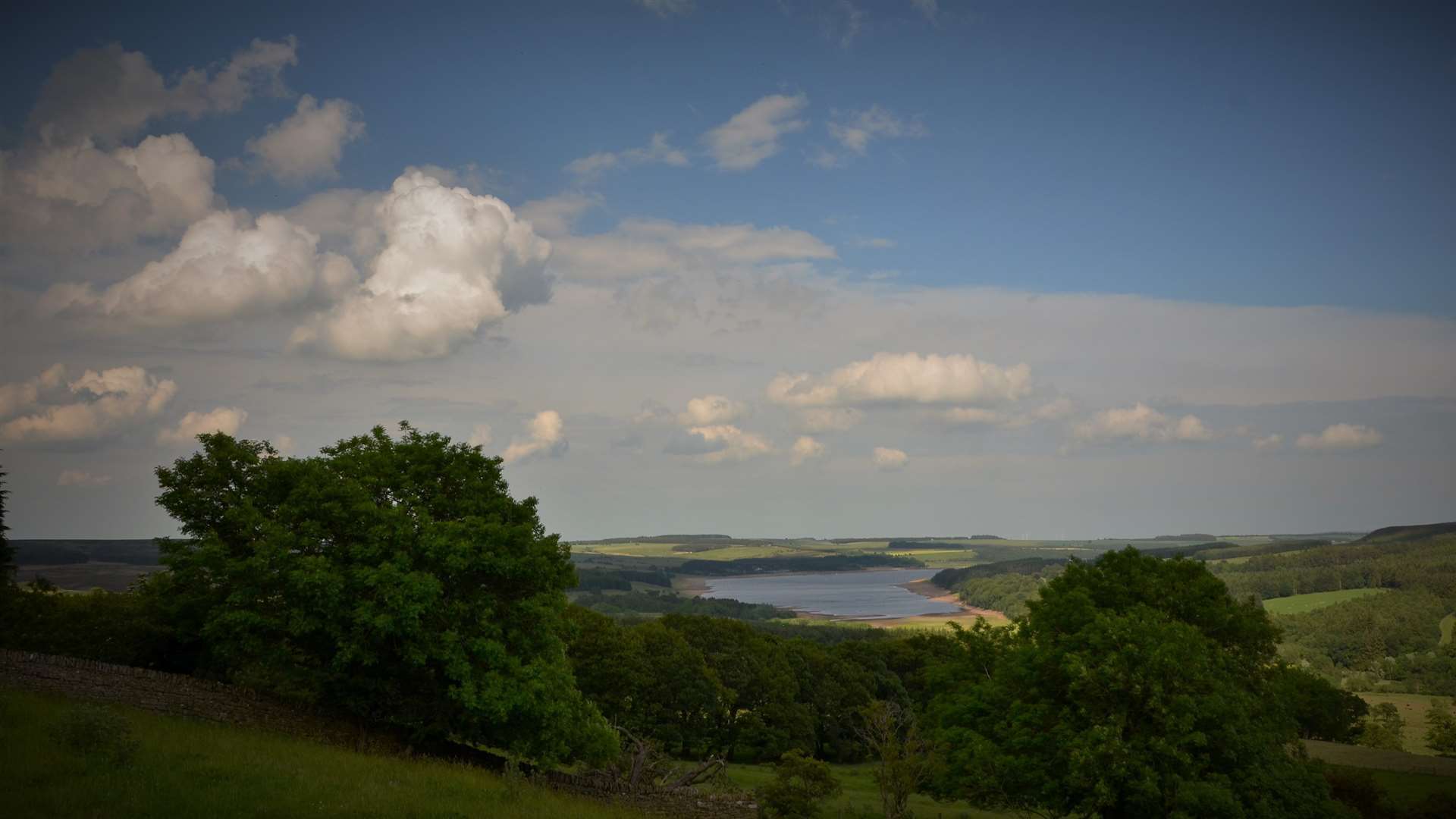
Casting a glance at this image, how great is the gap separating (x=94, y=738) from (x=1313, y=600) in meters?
201

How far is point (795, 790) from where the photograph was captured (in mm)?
28656

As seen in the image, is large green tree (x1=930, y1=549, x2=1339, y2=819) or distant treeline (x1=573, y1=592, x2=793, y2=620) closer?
large green tree (x1=930, y1=549, x2=1339, y2=819)

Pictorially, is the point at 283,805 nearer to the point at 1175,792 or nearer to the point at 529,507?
the point at 529,507

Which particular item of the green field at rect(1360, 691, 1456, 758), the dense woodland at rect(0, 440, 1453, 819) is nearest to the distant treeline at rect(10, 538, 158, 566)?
the dense woodland at rect(0, 440, 1453, 819)

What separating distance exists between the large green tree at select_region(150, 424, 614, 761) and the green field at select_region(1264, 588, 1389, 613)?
166m

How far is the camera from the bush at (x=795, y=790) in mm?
28250

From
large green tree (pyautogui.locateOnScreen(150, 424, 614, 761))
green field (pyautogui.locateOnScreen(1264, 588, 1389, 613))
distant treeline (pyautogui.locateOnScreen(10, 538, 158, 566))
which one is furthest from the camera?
green field (pyautogui.locateOnScreen(1264, 588, 1389, 613))

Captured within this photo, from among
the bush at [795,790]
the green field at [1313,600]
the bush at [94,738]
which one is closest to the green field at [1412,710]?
the green field at [1313,600]

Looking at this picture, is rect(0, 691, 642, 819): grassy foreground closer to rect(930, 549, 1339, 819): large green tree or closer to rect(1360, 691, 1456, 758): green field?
rect(930, 549, 1339, 819): large green tree

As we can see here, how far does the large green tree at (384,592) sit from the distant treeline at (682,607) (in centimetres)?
12911

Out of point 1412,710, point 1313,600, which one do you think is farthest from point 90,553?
point 1313,600

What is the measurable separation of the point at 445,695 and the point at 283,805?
12218mm

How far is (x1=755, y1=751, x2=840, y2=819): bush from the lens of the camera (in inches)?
1112

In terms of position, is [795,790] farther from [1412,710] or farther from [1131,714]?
[1412,710]
